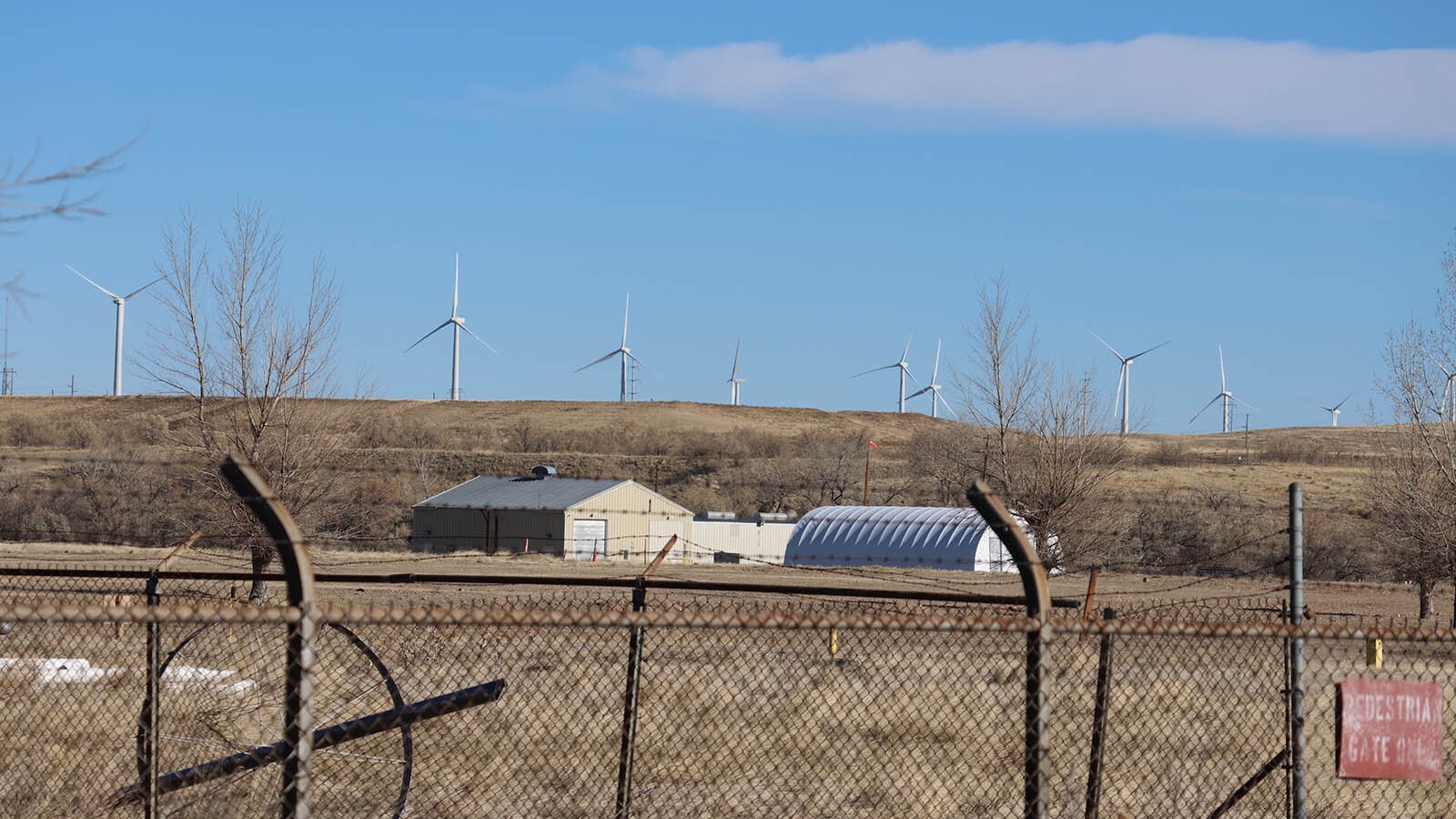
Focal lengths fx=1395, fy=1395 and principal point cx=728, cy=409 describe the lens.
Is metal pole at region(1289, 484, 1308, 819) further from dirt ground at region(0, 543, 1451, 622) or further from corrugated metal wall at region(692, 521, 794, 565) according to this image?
corrugated metal wall at region(692, 521, 794, 565)

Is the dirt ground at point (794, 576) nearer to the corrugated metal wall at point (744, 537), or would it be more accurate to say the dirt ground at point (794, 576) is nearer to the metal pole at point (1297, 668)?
the corrugated metal wall at point (744, 537)

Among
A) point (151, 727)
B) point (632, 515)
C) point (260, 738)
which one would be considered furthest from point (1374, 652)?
point (632, 515)

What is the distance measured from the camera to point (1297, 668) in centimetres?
682

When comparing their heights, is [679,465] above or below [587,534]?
above

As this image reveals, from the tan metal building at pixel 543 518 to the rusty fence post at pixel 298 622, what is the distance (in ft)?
171

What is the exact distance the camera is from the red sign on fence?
621 cm

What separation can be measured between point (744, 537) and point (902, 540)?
11545mm

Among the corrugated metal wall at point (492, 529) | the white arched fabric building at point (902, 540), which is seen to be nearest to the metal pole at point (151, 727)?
the white arched fabric building at point (902, 540)

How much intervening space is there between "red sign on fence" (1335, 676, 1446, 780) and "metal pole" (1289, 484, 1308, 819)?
32cm

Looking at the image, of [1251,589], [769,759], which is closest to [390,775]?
→ [769,759]

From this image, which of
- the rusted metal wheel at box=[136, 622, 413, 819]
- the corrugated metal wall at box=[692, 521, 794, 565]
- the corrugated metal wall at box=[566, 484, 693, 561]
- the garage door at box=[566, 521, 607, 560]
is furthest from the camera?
the corrugated metal wall at box=[692, 521, 794, 565]

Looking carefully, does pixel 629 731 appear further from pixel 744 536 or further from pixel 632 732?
pixel 744 536

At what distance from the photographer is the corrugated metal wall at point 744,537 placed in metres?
61.9

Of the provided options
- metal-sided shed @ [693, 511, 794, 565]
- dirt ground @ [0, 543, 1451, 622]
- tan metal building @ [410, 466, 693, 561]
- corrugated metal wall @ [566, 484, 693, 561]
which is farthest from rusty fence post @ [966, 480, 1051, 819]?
metal-sided shed @ [693, 511, 794, 565]
